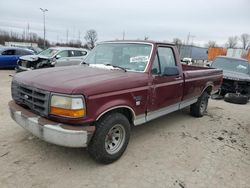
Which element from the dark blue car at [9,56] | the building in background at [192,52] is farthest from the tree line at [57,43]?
the dark blue car at [9,56]

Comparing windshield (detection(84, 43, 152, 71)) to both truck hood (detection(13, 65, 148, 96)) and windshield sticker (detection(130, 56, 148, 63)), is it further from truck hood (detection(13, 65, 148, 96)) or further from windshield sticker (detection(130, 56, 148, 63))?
truck hood (detection(13, 65, 148, 96))

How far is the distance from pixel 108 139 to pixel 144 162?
73 cm

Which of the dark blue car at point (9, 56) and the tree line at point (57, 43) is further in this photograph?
the tree line at point (57, 43)

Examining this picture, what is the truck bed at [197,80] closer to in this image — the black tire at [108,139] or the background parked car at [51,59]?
the black tire at [108,139]

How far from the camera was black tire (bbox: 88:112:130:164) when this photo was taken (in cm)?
320

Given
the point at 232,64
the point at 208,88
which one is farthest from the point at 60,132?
the point at 232,64

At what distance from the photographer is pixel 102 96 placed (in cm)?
311

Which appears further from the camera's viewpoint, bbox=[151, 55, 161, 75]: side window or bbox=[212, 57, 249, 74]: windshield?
bbox=[212, 57, 249, 74]: windshield

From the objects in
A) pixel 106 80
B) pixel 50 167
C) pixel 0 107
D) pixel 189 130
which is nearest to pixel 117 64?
pixel 106 80

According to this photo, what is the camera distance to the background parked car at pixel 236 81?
8828 millimetres

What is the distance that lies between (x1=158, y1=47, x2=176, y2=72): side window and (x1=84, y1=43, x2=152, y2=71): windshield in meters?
0.37

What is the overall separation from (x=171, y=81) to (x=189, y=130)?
4.89 ft

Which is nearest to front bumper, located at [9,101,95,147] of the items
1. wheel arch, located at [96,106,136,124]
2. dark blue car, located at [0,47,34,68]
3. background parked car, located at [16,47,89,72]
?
wheel arch, located at [96,106,136,124]

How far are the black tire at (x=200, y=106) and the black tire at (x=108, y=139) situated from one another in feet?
10.6
